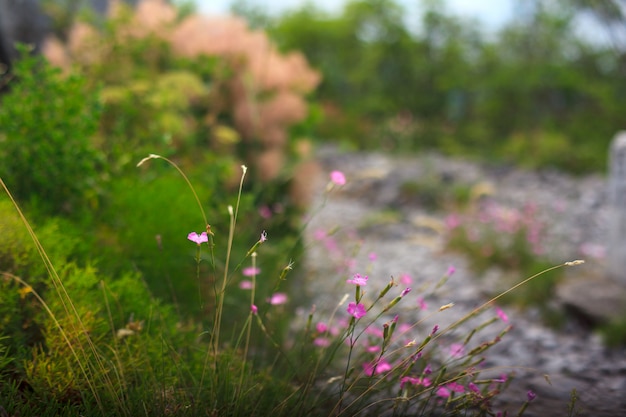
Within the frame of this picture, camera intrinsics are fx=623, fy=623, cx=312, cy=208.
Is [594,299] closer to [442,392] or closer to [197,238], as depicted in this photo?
[442,392]

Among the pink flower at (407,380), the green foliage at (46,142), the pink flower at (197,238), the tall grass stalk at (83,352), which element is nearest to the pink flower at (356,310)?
the pink flower at (407,380)

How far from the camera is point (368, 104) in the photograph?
48.7 ft

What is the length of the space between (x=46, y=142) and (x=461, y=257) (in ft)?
15.0

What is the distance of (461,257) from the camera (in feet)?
21.1

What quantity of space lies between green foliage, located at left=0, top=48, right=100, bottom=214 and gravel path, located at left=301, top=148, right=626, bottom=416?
1235 millimetres

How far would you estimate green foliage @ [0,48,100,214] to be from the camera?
2.83m

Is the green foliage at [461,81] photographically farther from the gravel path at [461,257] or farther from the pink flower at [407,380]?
the pink flower at [407,380]

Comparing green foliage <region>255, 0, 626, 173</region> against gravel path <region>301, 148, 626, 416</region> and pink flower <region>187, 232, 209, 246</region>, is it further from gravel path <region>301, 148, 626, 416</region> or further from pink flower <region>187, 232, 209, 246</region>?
pink flower <region>187, 232, 209, 246</region>

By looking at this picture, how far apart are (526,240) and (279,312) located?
371 centimetres

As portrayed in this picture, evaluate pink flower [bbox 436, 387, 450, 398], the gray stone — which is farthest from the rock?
pink flower [bbox 436, 387, 450, 398]

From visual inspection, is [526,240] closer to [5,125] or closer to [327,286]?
[327,286]

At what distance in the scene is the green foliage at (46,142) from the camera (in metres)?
2.83

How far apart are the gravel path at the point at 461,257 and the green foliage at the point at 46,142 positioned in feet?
4.05

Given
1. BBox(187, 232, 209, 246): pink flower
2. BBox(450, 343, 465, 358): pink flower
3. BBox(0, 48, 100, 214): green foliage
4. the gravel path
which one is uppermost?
BBox(187, 232, 209, 246): pink flower
